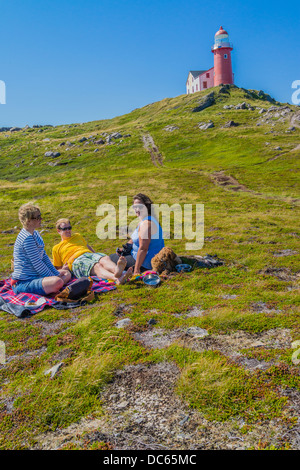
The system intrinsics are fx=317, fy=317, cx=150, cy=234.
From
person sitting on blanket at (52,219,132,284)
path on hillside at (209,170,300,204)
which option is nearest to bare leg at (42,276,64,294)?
person sitting on blanket at (52,219,132,284)

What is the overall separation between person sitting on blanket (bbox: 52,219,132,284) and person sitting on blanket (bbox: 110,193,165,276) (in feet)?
1.38

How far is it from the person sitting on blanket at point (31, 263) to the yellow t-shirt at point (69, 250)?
1.29 meters

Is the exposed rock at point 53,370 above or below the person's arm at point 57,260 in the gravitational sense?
below

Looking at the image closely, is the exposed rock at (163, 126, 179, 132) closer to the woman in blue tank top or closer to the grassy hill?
the grassy hill

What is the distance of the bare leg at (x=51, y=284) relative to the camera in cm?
860

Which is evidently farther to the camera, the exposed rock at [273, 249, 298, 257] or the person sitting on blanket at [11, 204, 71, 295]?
the exposed rock at [273, 249, 298, 257]

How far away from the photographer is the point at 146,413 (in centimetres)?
433

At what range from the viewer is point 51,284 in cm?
862

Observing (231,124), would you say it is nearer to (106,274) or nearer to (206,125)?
(206,125)

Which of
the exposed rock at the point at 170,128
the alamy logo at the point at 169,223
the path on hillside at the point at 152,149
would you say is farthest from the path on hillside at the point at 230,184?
the exposed rock at the point at 170,128

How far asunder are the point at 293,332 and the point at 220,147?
2885 inches

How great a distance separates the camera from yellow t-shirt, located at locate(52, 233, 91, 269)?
34.2 feet

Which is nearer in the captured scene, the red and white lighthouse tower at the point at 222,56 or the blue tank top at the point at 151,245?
the blue tank top at the point at 151,245

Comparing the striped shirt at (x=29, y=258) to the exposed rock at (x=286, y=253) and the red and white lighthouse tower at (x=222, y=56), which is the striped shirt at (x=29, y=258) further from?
the red and white lighthouse tower at (x=222, y=56)
